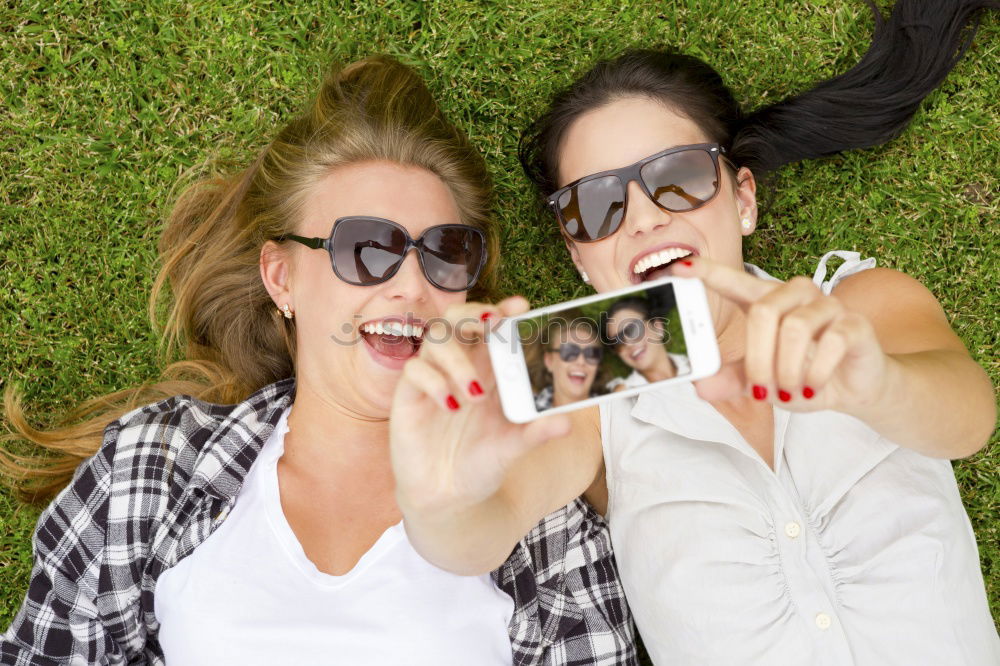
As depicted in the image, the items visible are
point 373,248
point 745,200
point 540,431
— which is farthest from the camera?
point 745,200

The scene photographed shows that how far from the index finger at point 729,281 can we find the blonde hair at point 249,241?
1648mm

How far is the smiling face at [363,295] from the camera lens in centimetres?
298

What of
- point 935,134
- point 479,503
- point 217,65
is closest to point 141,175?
point 217,65

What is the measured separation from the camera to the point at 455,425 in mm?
2021

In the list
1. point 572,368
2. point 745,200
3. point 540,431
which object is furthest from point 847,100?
point 540,431

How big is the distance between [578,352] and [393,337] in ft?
4.42

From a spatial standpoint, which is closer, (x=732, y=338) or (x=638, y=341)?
(x=638, y=341)

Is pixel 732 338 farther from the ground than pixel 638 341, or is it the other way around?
pixel 638 341

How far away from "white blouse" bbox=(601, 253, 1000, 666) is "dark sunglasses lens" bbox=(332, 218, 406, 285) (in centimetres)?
120

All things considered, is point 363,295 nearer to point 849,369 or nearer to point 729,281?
point 729,281

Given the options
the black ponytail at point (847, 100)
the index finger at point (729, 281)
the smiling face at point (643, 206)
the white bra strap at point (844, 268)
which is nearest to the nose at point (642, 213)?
the smiling face at point (643, 206)

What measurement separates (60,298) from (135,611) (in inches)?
69.3

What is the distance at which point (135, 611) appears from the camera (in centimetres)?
307

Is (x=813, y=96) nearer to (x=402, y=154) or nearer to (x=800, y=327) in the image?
(x=402, y=154)
